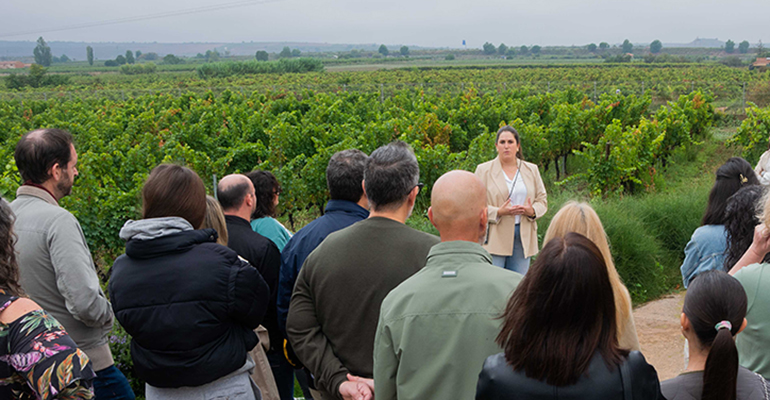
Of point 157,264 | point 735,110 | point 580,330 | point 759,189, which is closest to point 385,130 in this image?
point 759,189

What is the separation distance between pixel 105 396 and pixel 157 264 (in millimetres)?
1022

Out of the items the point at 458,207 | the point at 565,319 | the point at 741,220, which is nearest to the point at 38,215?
the point at 458,207

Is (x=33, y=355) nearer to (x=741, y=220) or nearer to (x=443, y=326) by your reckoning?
(x=443, y=326)

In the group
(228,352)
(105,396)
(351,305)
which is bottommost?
(105,396)

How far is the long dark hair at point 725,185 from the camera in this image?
330 centimetres

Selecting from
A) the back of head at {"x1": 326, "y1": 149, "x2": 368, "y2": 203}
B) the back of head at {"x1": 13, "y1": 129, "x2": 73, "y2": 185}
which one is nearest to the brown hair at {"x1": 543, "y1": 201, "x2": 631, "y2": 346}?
the back of head at {"x1": 326, "y1": 149, "x2": 368, "y2": 203}

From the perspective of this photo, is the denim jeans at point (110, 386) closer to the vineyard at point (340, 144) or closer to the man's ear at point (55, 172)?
the man's ear at point (55, 172)

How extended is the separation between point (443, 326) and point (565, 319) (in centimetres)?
44

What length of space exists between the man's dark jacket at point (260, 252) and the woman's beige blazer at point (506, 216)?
2318 mm

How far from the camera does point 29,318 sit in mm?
1676

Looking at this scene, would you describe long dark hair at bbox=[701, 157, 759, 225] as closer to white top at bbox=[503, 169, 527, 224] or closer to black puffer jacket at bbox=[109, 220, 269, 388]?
white top at bbox=[503, 169, 527, 224]

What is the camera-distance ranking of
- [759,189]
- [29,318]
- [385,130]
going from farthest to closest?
1. [385,130]
2. [759,189]
3. [29,318]

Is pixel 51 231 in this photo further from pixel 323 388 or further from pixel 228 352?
pixel 323 388

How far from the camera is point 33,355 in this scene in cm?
164
